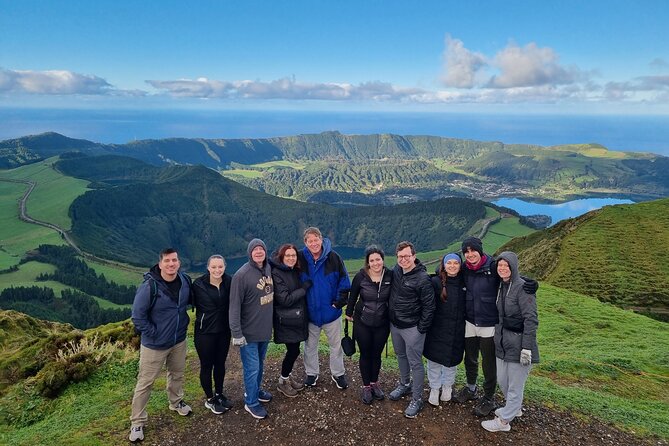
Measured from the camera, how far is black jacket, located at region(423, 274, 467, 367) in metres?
9.70

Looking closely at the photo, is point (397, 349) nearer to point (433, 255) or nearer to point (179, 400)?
point (179, 400)

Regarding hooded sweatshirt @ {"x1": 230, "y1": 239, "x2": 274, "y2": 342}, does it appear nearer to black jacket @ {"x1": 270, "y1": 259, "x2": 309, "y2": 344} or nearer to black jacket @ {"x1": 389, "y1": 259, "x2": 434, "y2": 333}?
black jacket @ {"x1": 270, "y1": 259, "x2": 309, "y2": 344}

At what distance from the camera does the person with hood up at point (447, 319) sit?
967cm

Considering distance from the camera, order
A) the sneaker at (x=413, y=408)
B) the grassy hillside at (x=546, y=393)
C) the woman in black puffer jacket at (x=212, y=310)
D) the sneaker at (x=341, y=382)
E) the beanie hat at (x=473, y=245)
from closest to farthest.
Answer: the beanie hat at (x=473, y=245), the woman in black puffer jacket at (x=212, y=310), the sneaker at (x=413, y=408), the grassy hillside at (x=546, y=393), the sneaker at (x=341, y=382)

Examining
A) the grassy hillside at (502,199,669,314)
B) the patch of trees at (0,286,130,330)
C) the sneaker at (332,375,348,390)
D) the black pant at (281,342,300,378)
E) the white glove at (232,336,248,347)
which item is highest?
the white glove at (232,336,248,347)

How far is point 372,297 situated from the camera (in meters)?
9.96

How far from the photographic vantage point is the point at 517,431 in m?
9.78

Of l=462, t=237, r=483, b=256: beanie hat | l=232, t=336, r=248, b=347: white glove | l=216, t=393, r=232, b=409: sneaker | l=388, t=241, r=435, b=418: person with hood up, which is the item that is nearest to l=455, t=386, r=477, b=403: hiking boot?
l=388, t=241, r=435, b=418: person with hood up

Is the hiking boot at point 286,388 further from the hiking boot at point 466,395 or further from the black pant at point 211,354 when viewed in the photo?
the hiking boot at point 466,395

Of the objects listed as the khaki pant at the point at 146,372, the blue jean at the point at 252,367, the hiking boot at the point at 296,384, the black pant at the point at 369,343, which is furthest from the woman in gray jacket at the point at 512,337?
the khaki pant at the point at 146,372

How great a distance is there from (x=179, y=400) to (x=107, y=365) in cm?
458

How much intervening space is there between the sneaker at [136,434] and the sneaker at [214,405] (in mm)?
1652

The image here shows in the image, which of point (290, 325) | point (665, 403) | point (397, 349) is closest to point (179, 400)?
point (290, 325)

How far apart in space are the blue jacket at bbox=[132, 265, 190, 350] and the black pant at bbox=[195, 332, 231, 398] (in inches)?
24.6
